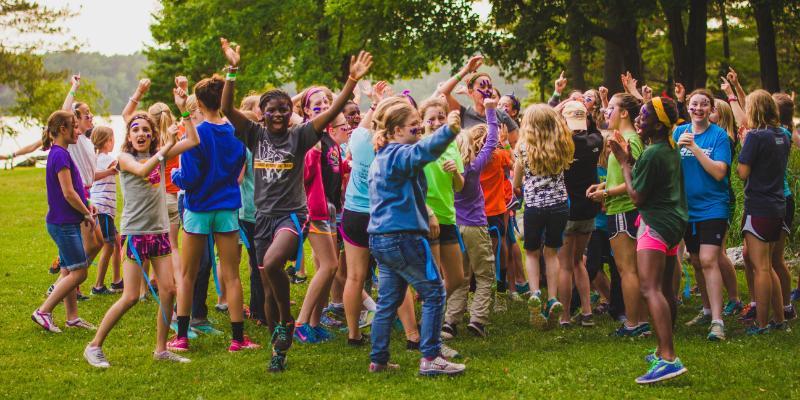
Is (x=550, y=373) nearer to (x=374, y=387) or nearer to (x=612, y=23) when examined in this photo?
(x=374, y=387)

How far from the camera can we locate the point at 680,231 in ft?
21.0

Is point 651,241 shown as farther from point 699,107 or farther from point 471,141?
point 471,141

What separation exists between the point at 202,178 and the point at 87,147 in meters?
3.47

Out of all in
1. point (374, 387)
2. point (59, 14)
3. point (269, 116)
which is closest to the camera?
point (374, 387)

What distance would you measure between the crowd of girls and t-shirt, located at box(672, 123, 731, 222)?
0.05ft

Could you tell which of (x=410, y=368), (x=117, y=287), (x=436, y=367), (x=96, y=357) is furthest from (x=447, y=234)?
(x=117, y=287)

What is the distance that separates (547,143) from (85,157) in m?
5.23

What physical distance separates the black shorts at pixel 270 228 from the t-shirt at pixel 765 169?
3.88m

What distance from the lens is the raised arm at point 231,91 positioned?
20.8ft

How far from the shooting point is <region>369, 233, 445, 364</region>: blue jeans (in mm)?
6207

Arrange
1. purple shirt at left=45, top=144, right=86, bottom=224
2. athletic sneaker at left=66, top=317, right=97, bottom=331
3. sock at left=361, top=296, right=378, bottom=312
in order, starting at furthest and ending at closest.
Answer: athletic sneaker at left=66, top=317, right=97, bottom=331, sock at left=361, top=296, right=378, bottom=312, purple shirt at left=45, top=144, right=86, bottom=224

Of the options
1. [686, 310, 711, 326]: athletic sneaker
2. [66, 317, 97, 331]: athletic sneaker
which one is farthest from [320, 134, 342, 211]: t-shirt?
[686, 310, 711, 326]: athletic sneaker

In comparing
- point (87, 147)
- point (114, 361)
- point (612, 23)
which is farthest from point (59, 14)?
point (114, 361)

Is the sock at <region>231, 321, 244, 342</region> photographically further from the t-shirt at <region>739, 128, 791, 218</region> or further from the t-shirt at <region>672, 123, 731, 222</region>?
the t-shirt at <region>739, 128, 791, 218</region>
